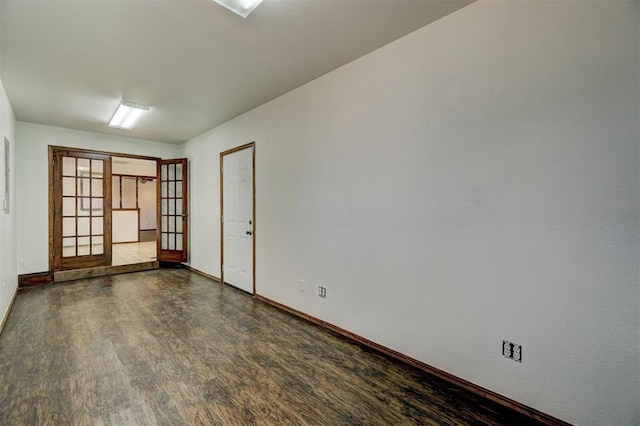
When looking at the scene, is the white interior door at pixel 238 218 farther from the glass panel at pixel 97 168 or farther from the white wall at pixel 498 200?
the glass panel at pixel 97 168

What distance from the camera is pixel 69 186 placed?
16.9 ft

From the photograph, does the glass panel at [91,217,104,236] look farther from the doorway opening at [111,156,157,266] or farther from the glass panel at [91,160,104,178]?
the doorway opening at [111,156,157,266]

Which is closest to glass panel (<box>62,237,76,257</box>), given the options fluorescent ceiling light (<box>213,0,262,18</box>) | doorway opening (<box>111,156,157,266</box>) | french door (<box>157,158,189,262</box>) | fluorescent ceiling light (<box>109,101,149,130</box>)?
french door (<box>157,158,189,262</box>)

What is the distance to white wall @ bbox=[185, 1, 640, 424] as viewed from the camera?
1525mm

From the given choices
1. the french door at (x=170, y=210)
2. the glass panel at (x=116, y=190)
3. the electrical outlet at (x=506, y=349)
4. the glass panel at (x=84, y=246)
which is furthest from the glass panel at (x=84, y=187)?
the electrical outlet at (x=506, y=349)

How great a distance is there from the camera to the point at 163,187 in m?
6.05

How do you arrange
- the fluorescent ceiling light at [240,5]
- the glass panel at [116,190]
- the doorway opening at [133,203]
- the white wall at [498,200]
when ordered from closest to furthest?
the white wall at [498,200] → the fluorescent ceiling light at [240,5] → the doorway opening at [133,203] → the glass panel at [116,190]

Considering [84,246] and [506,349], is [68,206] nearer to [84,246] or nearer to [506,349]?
[84,246]

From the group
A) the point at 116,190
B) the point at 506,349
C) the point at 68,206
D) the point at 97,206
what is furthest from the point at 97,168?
the point at 506,349

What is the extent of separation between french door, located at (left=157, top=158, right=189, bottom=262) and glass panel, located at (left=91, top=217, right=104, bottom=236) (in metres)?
0.92

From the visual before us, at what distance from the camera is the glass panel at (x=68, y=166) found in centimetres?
509

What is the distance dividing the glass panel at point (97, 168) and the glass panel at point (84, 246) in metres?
1.14

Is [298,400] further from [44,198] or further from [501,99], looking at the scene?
[44,198]

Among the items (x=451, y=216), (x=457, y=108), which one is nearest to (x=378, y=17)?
(x=457, y=108)
